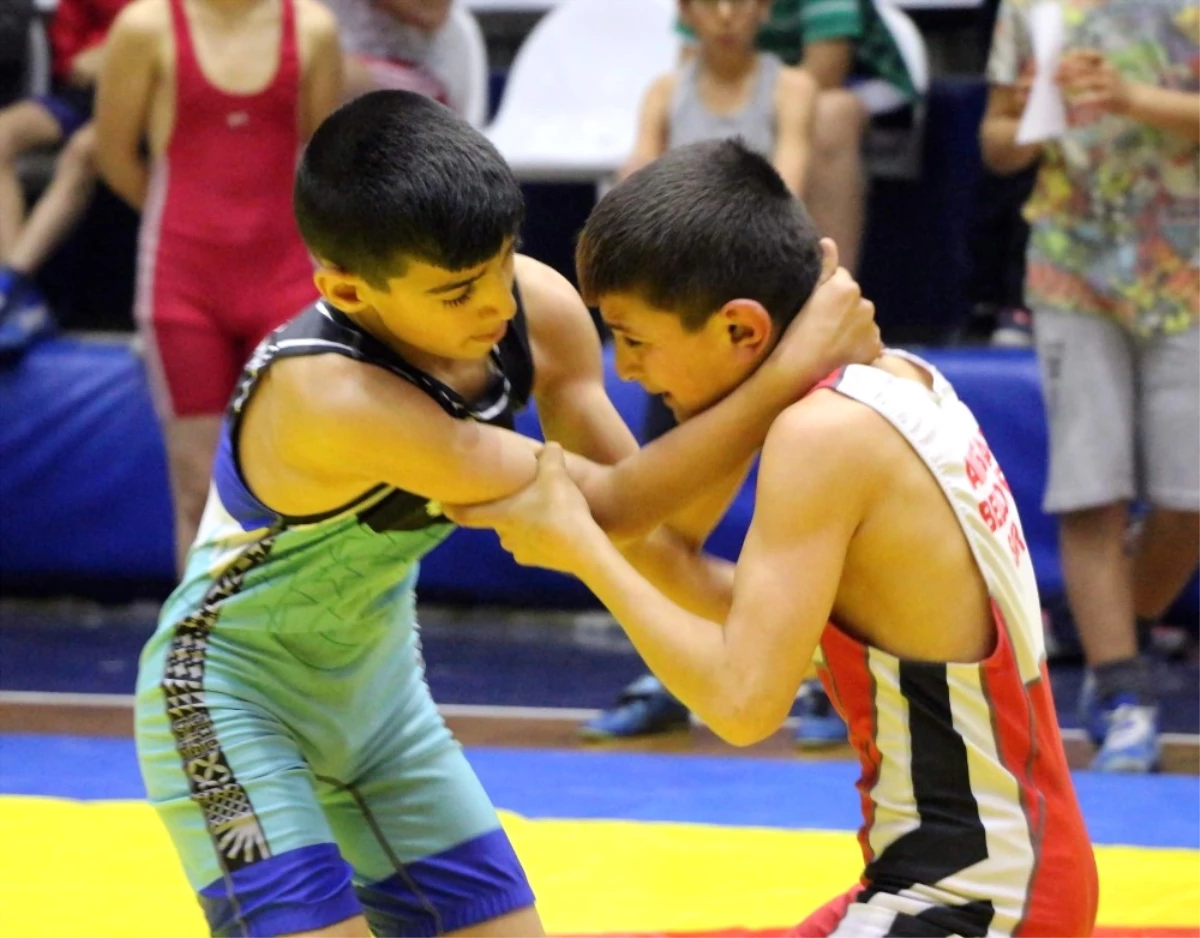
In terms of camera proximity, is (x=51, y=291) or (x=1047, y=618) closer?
(x=1047, y=618)

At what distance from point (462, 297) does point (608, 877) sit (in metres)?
1.28

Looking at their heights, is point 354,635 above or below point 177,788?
above

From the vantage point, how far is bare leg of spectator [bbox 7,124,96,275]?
5.22m

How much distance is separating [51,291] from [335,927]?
14.6ft

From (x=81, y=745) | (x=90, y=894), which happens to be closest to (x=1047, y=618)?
(x=81, y=745)

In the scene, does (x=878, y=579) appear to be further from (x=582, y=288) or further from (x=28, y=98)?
(x=28, y=98)

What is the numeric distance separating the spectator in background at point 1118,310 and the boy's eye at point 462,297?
208 cm

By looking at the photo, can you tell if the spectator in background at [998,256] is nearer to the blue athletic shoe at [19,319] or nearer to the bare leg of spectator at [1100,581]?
the bare leg of spectator at [1100,581]

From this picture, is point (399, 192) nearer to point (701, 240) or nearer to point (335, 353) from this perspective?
point (335, 353)

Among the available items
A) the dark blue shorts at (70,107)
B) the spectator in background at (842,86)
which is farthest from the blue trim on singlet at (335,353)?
the dark blue shorts at (70,107)

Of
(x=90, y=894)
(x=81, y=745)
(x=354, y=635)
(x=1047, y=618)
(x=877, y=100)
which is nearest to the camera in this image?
(x=354, y=635)

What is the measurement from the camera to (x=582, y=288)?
78.9 inches

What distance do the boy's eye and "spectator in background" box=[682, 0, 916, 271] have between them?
2.78m

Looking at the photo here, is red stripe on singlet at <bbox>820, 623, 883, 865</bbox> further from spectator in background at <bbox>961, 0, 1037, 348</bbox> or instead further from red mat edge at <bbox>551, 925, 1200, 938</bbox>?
spectator in background at <bbox>961, 0, 1037, 348</bbox>
